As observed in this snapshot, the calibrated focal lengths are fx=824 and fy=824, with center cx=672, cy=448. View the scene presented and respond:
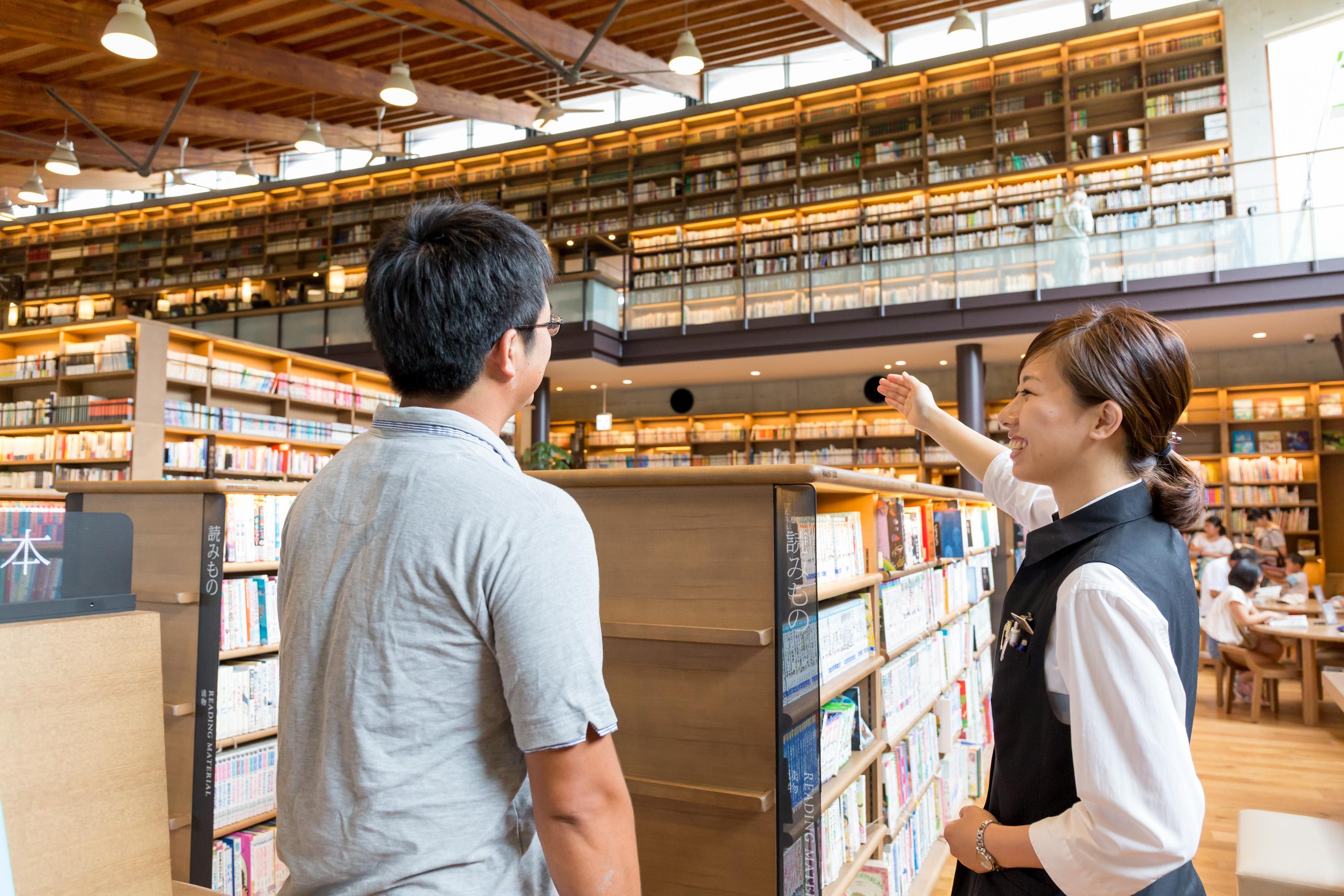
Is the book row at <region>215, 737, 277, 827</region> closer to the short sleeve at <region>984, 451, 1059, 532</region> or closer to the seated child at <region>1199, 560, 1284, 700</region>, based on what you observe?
the short sleeve at <region>984, 451, 1059, 532</region>

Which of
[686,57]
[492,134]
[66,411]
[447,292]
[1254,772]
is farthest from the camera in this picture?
[492,134]

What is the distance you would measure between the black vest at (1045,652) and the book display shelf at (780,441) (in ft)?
30.0

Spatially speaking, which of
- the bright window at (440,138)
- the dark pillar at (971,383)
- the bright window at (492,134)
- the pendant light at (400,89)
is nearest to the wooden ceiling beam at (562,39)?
the pendant light at (400,89)

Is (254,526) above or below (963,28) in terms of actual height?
below

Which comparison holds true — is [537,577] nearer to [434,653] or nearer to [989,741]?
[434,653]

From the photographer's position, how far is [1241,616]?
5.84 m

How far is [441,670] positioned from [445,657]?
0.01 meters

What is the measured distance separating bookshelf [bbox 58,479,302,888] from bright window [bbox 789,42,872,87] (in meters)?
10.3

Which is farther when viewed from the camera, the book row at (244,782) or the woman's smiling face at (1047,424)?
the book row at (244,782)

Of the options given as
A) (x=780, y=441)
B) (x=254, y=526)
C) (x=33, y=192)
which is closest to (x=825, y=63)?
(x=780, y=441)

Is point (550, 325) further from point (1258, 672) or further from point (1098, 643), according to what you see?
point (1258, 672)

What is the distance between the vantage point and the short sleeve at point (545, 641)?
2.65ft

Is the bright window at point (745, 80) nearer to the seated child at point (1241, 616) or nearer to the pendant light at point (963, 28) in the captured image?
the pendant light at point (963, 28)

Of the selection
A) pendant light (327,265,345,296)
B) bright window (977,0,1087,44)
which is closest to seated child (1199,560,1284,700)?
bright window (977,0,1087,44)
